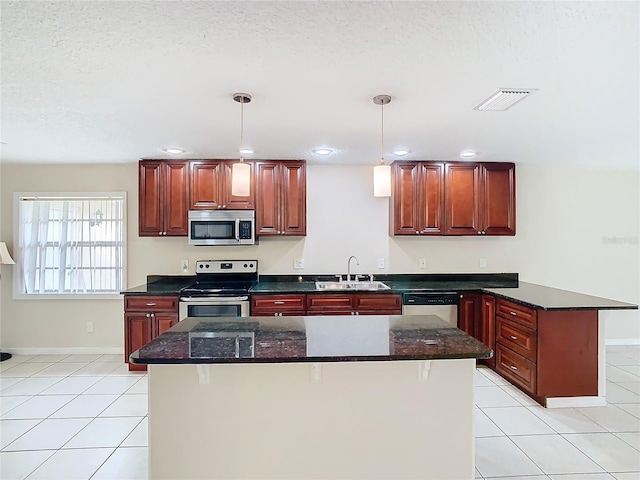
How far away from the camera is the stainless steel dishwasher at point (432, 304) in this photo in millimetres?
3865

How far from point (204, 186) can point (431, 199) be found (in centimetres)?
252

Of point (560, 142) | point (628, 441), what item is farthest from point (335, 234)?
point (628, 441)

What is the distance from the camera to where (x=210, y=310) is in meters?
3.72

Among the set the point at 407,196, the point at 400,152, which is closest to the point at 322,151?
the point at 400,152

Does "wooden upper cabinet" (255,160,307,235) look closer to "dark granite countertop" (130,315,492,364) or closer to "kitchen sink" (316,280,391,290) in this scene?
"kitchen sink" (316,280,391,290)

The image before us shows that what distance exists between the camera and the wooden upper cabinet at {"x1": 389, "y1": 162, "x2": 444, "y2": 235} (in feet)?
13.6

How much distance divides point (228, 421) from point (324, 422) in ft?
1.66

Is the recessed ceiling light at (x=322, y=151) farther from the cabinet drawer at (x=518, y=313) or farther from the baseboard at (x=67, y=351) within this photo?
the baseboard at (x=67, y=351)

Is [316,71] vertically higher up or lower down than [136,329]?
higher up

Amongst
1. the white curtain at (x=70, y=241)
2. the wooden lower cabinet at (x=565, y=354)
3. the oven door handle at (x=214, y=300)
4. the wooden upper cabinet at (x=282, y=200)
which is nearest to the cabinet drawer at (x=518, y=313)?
the wooden lower cabinet at (x=565, y=354)

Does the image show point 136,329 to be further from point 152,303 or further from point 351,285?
point 351,285

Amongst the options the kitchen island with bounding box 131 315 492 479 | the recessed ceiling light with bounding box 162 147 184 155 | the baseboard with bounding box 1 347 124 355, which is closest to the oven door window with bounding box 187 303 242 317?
the baseboard with bounding box 1 347 124 355

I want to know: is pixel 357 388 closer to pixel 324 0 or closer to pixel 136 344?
pixel 324 0

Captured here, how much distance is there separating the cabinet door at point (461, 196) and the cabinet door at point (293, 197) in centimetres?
161
